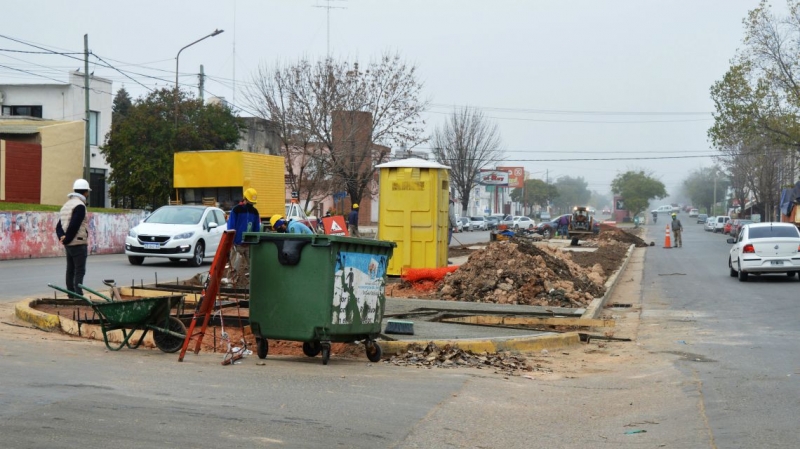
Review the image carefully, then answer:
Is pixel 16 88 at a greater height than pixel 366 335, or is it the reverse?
pixel 16 88

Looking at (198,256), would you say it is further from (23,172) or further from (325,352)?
(23,172)

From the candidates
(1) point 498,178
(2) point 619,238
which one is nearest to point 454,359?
(2) point 619,238

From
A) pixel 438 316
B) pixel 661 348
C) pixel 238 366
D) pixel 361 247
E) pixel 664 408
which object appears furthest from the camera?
pixel 438 316

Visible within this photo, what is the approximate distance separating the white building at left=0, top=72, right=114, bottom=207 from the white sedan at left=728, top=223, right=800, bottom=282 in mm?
37197

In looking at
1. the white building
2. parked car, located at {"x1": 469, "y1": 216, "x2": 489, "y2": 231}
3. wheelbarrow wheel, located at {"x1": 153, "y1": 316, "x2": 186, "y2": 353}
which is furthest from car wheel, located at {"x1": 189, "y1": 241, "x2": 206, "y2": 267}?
parked car, located at {"x1": 469, "y1": 216, "x2": 489, "y2": 231}

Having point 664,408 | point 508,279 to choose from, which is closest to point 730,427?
point 664,408

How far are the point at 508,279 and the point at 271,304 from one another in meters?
8.17

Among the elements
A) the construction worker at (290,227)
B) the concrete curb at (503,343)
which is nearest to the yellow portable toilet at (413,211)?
the construction worker at (290,227)

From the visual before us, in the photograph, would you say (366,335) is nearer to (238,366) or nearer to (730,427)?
(238,366)

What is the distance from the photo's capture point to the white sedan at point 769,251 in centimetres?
2336

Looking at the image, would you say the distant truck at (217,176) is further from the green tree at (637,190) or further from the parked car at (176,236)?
the green tree at (637,190)

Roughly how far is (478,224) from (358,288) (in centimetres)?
8263

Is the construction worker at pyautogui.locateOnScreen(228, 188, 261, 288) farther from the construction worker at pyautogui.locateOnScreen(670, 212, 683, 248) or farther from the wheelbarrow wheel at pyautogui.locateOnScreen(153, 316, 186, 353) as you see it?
the construction worker at pyautogui.locateOnScreen(670, 212, 683, 248)

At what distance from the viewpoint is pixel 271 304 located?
31.8ft
